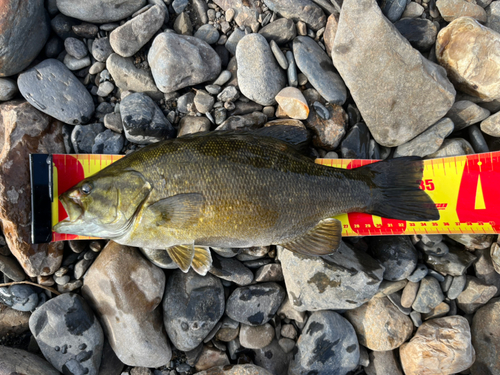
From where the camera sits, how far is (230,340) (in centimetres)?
380

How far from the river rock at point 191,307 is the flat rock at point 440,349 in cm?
237

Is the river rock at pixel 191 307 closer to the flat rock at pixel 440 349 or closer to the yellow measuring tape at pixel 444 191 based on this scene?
the yellow measuring tape at pixel 444 191

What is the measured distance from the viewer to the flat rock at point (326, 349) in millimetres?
3586

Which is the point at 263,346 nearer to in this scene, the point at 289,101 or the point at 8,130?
the point at 289,101

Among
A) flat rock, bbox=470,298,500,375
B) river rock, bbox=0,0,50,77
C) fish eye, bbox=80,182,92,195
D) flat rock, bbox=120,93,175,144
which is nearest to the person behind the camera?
fish eye, bbox=80,182,92,195

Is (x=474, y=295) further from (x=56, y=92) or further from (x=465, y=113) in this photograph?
(x=56, y=92)

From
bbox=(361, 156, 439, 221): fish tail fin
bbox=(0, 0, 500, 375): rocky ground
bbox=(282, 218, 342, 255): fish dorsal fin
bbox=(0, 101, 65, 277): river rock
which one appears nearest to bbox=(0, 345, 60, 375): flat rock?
bbox=(0, 0, 500, 375): rocky ground

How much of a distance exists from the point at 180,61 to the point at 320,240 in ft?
8.57

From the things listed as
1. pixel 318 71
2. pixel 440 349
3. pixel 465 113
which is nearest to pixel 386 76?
pixel 318 71

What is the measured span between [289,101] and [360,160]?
3.70 ft

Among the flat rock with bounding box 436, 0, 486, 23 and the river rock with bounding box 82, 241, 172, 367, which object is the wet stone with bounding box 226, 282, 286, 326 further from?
the flat rock with bounding box 436, 0, 486, 23

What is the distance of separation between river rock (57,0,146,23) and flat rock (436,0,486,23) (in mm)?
3718

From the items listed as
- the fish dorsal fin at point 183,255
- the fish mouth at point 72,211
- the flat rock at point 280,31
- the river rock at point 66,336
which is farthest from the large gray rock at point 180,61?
the river rock at point 66,336

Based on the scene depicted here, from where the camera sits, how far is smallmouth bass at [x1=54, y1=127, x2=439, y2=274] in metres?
2.88
